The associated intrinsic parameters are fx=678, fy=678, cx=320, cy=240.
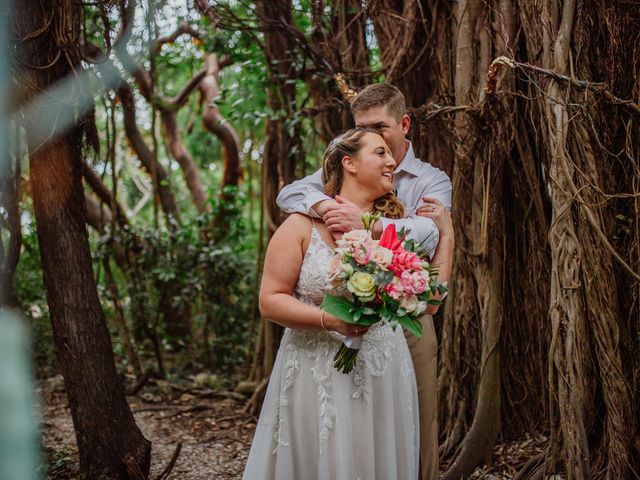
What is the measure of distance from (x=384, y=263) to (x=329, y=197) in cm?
56

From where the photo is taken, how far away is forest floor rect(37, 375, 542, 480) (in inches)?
158

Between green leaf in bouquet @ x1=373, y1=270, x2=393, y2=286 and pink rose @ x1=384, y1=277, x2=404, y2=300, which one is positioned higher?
green leaf in bouquet @ x1=373, y1=270, x2=393, y2=286

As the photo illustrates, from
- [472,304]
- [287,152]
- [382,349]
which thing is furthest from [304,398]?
[287,152]

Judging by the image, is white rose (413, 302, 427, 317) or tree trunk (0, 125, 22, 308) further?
tree trunk (0, 125, 22, 308)

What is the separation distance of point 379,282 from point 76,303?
1976mm

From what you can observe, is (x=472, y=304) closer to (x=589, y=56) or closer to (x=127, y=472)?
(x=589, y=56)

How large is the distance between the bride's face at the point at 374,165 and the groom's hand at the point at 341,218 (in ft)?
0.49

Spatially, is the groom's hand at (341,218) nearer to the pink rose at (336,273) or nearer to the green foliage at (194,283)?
the pink rose at (336,273)

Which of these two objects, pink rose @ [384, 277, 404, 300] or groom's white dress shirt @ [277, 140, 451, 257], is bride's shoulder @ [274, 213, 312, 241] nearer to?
groom's white dress shirt @ [277, 140, 451, 257]

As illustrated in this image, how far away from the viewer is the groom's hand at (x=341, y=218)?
7.98 feet

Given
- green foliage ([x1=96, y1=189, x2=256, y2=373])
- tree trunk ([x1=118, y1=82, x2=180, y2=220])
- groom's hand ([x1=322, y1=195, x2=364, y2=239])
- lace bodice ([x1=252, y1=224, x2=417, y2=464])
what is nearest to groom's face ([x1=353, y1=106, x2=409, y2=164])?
groom's hand ([x1=322, y1=195, x2=364, y2=239])

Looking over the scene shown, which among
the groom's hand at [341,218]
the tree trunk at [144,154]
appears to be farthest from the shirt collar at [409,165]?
the tree trunk at [144,154]

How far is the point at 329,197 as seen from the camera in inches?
103

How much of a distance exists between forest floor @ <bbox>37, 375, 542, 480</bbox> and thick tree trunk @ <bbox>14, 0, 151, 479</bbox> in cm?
61
